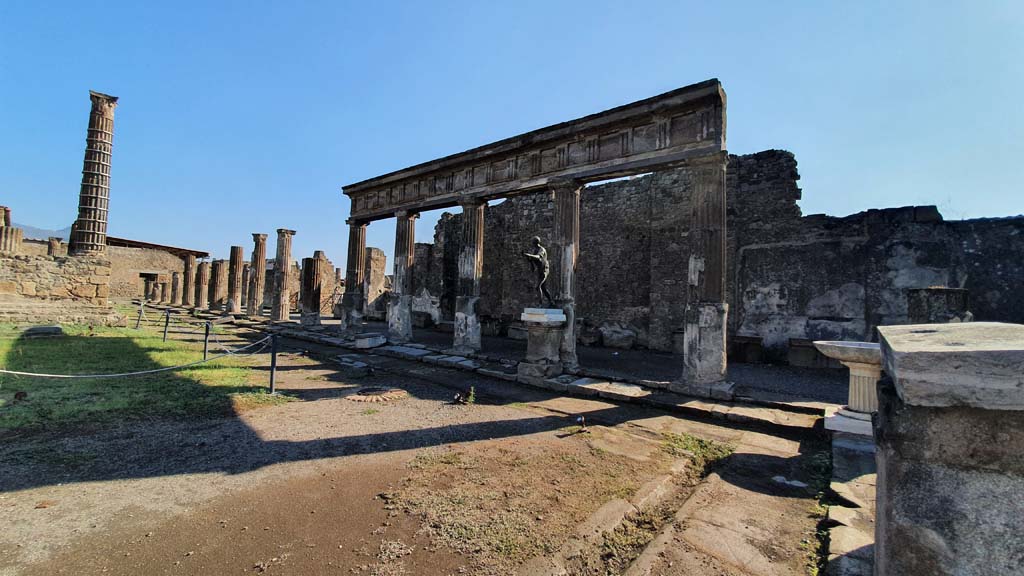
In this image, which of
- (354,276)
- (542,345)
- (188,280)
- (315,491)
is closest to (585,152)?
(542,345)

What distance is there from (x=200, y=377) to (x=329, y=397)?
2590 mm

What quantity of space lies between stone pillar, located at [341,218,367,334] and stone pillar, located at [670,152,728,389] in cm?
1006

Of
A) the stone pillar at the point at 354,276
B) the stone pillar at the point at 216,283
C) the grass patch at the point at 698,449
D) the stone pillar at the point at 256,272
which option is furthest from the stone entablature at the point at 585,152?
the stone pillar at the point at 216,283

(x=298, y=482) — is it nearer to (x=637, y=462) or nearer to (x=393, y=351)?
(x=637, y=462)

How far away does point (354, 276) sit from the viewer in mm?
13531

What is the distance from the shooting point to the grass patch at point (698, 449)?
4102 millimetres

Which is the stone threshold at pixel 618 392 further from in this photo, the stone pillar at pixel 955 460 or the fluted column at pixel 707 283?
the stone pillar at pixel 955 460

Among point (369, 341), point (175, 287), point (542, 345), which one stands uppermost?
point (175, 287)

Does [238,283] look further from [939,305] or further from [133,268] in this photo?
[939,305]

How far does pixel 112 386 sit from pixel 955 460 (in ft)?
29.1

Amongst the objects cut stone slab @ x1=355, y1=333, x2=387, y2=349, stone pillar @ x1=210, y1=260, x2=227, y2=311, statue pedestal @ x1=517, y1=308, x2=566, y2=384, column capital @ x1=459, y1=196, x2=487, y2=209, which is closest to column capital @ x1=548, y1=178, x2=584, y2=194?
column capital @ x1=459, y1=196, x2=487, y2=209

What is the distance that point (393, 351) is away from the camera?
1054cm

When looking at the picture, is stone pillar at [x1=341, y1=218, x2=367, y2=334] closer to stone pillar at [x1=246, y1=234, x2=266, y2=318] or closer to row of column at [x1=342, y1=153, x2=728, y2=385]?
row of column at [x1=342, y1=153, x2=728, y2=385]

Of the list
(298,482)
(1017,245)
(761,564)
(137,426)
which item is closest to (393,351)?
(137,426)
